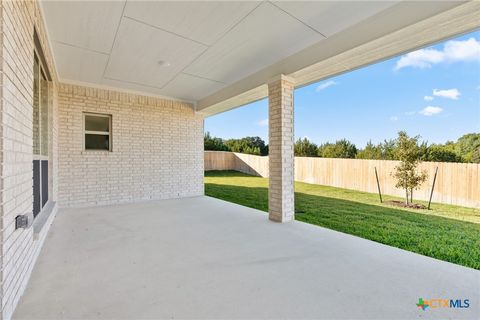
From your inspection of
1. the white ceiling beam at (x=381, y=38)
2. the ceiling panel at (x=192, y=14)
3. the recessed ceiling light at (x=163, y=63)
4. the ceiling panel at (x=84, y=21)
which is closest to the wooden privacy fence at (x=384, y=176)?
the white ceiling beam at (x=381, y=38)

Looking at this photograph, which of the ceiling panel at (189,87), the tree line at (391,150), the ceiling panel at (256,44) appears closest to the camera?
the ceiling panel at (256,44)

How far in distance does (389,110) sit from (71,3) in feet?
37.2

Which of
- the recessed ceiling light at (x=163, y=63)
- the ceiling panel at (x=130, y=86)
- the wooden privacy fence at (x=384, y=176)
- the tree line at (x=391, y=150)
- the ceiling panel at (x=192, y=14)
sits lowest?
the wooden privacy fence at (x=384, y=176)

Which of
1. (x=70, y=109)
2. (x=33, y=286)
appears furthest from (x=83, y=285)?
(x=70, y=109)

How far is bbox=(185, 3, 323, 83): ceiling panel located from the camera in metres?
2.76

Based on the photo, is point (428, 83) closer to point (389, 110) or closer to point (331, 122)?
point (389, 110)

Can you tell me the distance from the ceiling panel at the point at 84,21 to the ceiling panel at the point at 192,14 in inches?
9.9

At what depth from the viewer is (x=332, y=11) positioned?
103 inches

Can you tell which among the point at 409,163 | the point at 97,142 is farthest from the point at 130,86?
the point at 409,163

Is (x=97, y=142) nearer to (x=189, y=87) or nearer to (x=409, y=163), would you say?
(x=189, y=87)

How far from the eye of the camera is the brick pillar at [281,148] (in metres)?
3.93

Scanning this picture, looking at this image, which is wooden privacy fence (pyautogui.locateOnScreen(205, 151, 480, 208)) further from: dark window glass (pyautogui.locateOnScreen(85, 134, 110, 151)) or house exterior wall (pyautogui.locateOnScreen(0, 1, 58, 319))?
house exterior wall (pyautogui.locateOnScreen(0, 1, 58, 319))

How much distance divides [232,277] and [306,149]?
1210 cm

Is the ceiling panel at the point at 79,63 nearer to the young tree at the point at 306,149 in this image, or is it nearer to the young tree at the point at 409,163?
the young tree at the point at 409,163
